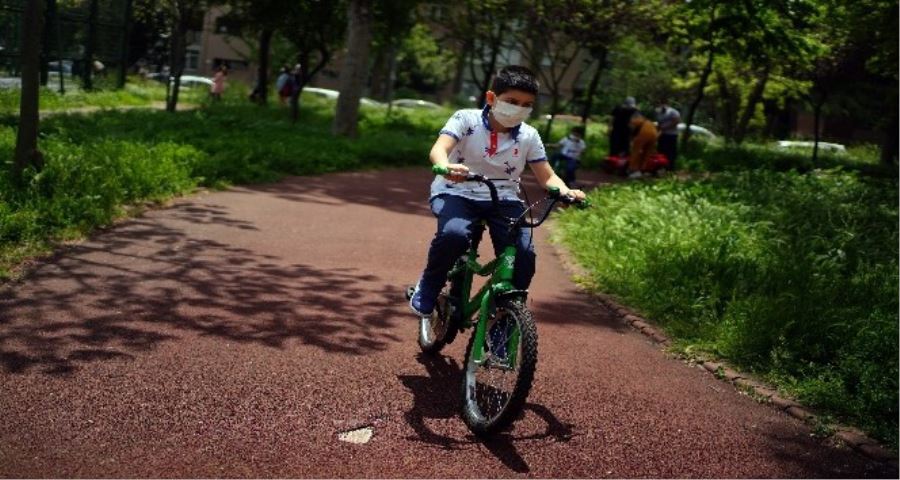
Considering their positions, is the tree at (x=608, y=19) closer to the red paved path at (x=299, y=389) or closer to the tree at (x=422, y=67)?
the red paved path at (x=299, y=389)

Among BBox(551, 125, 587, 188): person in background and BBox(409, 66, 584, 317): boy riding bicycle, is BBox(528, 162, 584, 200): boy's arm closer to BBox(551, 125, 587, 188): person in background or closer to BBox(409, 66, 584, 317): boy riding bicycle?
BBox(409, 66, 584, 317): boy riding bicycle

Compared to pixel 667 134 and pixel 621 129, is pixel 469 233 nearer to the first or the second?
pixel 667 134

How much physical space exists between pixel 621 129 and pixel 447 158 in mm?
16670

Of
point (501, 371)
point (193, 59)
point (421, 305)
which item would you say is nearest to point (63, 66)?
point (421, 305)

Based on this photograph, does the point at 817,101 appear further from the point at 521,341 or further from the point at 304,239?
the point at 521,341

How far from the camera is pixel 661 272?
26.2 feet

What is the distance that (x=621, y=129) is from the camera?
2077 centimetres

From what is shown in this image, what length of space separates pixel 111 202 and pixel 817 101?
2355 cm

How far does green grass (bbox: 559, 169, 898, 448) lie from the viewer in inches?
220

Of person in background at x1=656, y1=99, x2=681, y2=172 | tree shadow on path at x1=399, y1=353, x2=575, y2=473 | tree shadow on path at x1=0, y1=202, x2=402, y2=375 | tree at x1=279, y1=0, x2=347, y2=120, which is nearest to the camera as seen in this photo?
tree shadow on path at x1=399, y1=353, x2=575, y2=473

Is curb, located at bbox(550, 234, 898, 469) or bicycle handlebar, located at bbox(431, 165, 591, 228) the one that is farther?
curb, located at bbox(550, 234, 898, 469)

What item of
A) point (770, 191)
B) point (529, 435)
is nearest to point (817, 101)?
point (770, 191)

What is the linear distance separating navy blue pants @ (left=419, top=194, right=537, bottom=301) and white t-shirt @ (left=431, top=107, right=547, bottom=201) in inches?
2.0

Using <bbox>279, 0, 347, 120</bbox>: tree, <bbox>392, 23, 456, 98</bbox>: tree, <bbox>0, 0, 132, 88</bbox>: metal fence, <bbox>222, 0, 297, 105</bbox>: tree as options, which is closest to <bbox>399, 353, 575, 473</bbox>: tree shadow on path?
<bbox>0, 0, 132, 88</bbox>: metal fence
